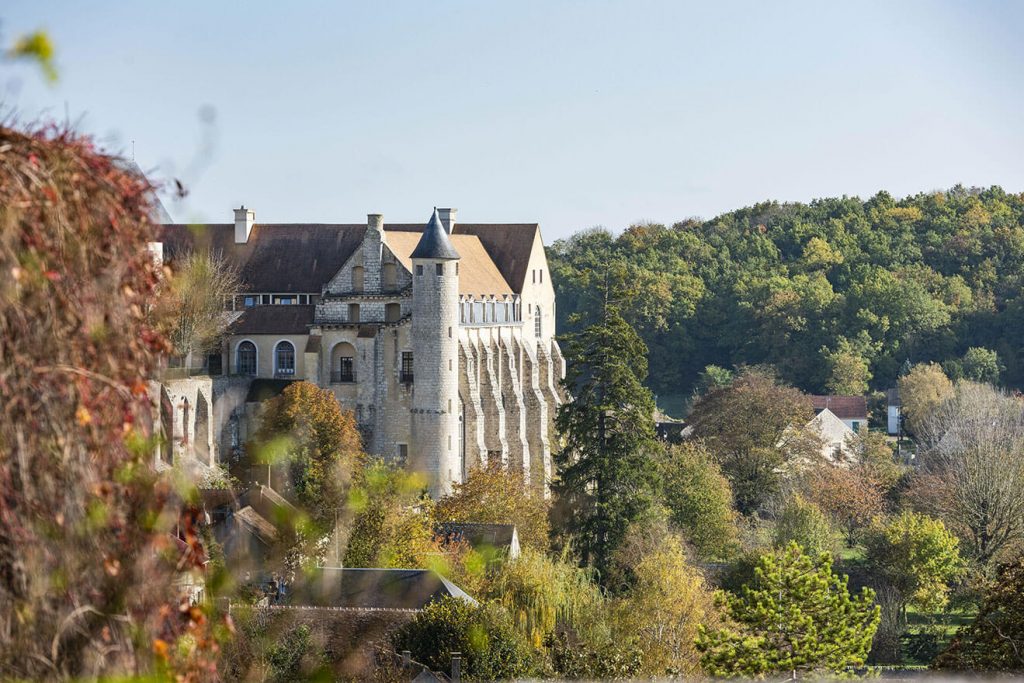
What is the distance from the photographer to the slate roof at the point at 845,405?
251ft

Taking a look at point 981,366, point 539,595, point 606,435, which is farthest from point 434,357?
point 981,366

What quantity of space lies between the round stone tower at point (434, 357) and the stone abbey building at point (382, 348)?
0.14 ft

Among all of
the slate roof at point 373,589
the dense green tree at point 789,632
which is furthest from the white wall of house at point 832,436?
the dense green tree at point 789,632

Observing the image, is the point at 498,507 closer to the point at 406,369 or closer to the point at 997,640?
the point at 406,369

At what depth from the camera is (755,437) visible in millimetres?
58344

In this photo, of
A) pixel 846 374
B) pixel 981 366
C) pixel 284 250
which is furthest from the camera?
pixel 981 366

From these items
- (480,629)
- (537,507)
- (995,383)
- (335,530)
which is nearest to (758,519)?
(537,507)

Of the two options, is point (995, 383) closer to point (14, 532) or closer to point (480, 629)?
point (480, 629)

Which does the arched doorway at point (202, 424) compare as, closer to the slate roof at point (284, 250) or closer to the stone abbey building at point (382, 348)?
the stone abbey building at point (382, 348)

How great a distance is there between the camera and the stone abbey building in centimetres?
5078

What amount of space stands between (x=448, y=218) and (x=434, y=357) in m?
Result: 14.2

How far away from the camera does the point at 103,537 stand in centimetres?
626

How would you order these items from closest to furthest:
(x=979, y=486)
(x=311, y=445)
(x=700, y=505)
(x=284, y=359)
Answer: (x=311, y=445) → (x=700, y=505) → (x=979, y=486) → (x=284, y=359)

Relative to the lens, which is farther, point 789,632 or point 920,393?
point 920,393
